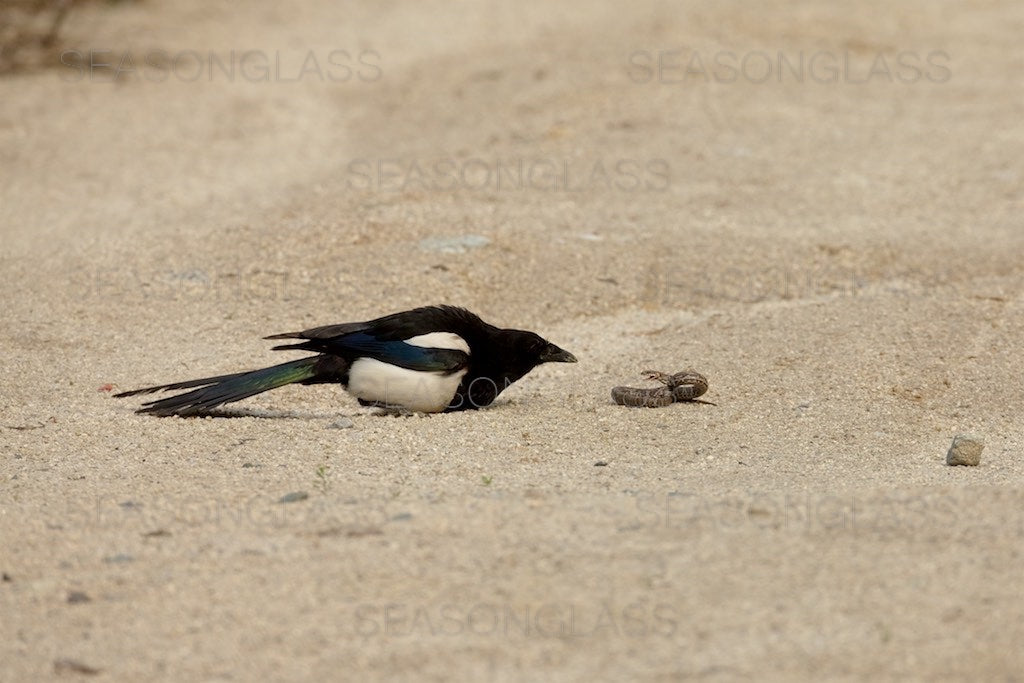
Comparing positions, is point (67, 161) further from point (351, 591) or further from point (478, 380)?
point (351, 591)

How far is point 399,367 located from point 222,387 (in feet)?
2.34

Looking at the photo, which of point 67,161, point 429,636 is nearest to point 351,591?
point 429,636

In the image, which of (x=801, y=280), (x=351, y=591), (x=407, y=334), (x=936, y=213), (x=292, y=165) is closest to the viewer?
(x=351, y=591)

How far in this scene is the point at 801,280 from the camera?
7555mm

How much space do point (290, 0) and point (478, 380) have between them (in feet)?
33.6

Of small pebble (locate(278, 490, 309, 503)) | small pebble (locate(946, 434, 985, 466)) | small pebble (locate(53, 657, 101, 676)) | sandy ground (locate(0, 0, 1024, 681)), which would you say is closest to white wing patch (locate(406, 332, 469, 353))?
sandy ground (locate(0, 0, 1024, 681))

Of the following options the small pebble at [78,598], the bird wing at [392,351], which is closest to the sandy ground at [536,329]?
the small pebble at [78,598]

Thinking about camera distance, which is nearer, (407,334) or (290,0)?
(407,334)

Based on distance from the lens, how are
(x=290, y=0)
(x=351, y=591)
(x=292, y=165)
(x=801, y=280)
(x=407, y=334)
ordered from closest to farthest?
(x=351, y=591), (x=407, y=334), (x=801, y=280), (x=292, y=165), (x=290, y=0)

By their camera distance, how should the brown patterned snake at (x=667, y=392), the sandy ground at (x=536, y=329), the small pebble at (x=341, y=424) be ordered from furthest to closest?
1. the brown patterned snake at (x=667, y=392)
2. the small pebble at (x=341, y=424)
3. the sandy ground at (x=536, y=329)

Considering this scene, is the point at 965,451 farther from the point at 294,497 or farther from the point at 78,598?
the point at 78,598

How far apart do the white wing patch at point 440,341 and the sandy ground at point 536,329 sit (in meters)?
0.34

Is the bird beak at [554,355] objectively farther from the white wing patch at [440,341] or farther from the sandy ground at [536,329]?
the white wing patch at [440,341]

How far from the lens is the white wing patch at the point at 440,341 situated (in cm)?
584
